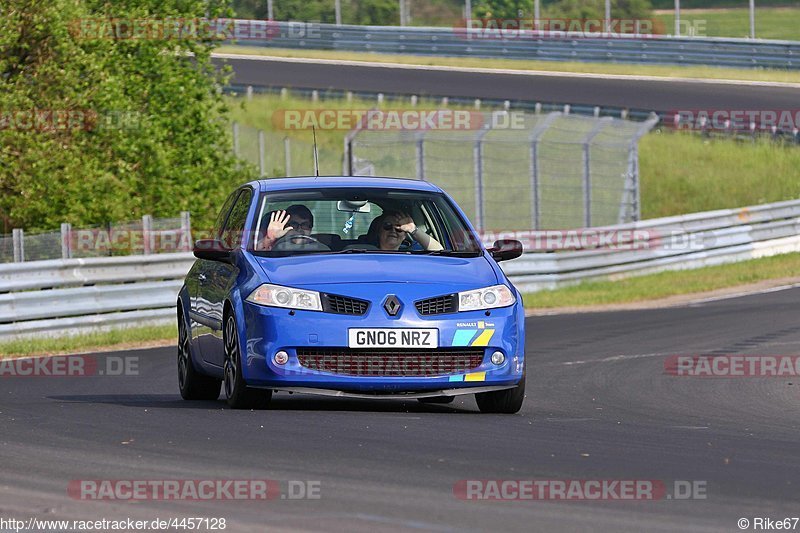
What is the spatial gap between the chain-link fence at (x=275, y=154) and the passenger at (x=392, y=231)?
66.7 feet

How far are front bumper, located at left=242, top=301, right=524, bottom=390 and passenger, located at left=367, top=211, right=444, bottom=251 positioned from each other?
104 cm

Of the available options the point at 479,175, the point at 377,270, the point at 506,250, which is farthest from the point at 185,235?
the point at 377,270

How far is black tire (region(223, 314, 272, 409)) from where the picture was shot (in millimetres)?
9891

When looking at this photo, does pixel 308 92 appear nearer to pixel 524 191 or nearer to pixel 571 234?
pixel 524 191

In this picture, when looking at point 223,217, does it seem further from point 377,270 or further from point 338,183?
point 377,270

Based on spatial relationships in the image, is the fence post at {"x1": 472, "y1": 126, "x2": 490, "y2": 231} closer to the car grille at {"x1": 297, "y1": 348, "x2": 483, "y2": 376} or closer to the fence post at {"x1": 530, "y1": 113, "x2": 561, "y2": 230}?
the fence post at {"x1": 530, "y1": 113, "x2": 561, "y2": 230}

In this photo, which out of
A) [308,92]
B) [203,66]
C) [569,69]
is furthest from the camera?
[569,69]

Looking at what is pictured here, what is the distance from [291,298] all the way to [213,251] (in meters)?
1.03

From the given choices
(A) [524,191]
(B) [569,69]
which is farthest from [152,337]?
(B) [569,69]

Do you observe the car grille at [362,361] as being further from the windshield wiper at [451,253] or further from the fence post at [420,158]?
the fence post at [420,158]

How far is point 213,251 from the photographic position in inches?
413

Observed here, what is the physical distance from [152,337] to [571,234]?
927 cm

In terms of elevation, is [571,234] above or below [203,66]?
below

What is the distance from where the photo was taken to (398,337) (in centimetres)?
959
